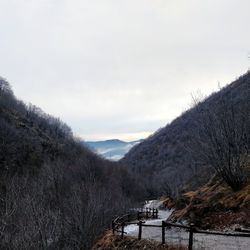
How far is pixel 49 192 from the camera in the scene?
2036 inches

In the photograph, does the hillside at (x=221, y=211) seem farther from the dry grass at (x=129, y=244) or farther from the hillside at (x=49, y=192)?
the hillside at (x=49, y=192)

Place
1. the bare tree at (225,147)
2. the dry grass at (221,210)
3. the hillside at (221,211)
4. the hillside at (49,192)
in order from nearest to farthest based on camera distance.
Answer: the hillside at (221,211), the dry grass at (221,210), the bare tree at (225,147), the hillside at (49,192)

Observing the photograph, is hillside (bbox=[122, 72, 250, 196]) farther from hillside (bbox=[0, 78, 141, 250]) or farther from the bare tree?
the bare tree

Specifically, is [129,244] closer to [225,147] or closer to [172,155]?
[225,147]

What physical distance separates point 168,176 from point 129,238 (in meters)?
116

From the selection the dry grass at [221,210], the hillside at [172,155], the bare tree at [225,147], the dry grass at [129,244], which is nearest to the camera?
the dry grass at [129,244]

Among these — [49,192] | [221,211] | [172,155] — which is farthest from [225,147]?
[172,155]

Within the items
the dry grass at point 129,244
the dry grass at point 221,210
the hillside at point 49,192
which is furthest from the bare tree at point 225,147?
the hillside at point 49,192

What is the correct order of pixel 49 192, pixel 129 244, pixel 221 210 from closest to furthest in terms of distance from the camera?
1. pixel 129 244
2. pixel 221 210
3. pixel 49 192

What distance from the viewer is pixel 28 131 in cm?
10169

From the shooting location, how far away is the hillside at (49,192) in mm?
29281

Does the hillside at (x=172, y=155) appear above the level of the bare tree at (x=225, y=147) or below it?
above

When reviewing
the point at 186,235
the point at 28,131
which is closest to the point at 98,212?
the point at 186,235

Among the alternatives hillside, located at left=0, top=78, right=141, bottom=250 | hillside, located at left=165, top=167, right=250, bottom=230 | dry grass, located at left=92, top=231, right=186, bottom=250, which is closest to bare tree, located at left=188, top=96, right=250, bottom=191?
hillside, located at left=165, top=167, right=250, bottom=230
